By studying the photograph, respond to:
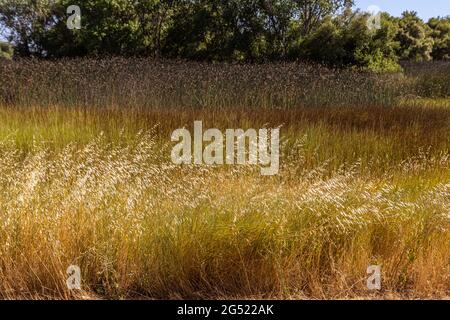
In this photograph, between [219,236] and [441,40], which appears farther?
[441,40]

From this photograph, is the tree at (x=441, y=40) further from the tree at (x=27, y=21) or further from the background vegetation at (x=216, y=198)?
the tree at (x=27, y=21)

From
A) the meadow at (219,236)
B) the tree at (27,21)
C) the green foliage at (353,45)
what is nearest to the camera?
the meadow at (219,236)

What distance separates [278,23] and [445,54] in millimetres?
11935

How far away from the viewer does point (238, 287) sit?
2.77 metres

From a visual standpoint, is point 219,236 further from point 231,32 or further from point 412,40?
point 412,40

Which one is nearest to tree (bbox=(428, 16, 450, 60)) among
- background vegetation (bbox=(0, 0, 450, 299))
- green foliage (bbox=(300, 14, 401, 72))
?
green foliage (bbox=(300, 14, 401, 72))

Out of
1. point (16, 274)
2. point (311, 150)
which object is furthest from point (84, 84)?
point (16, 274)

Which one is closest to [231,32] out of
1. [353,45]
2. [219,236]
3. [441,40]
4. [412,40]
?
[353,45]

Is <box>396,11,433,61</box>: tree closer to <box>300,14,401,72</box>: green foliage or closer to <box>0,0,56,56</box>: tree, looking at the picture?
<box>300,14,401,72</box>: green foliage

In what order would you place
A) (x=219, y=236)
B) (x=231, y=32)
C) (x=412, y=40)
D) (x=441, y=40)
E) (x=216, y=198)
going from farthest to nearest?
(x=441, y=40), (x=412, y=40), (x=231, y=32), (x=216, y=198), (x=219, y=236)

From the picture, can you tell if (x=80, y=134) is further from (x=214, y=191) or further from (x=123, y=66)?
(x=123, y=66)

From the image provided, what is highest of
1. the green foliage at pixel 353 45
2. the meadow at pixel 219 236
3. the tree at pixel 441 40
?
the tree at pixel 441 40

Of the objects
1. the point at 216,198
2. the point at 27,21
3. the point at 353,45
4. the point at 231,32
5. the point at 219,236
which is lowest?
the point at 219,236

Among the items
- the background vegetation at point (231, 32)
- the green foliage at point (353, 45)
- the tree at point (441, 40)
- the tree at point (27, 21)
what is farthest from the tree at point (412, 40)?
the tree at point (27, 21)
